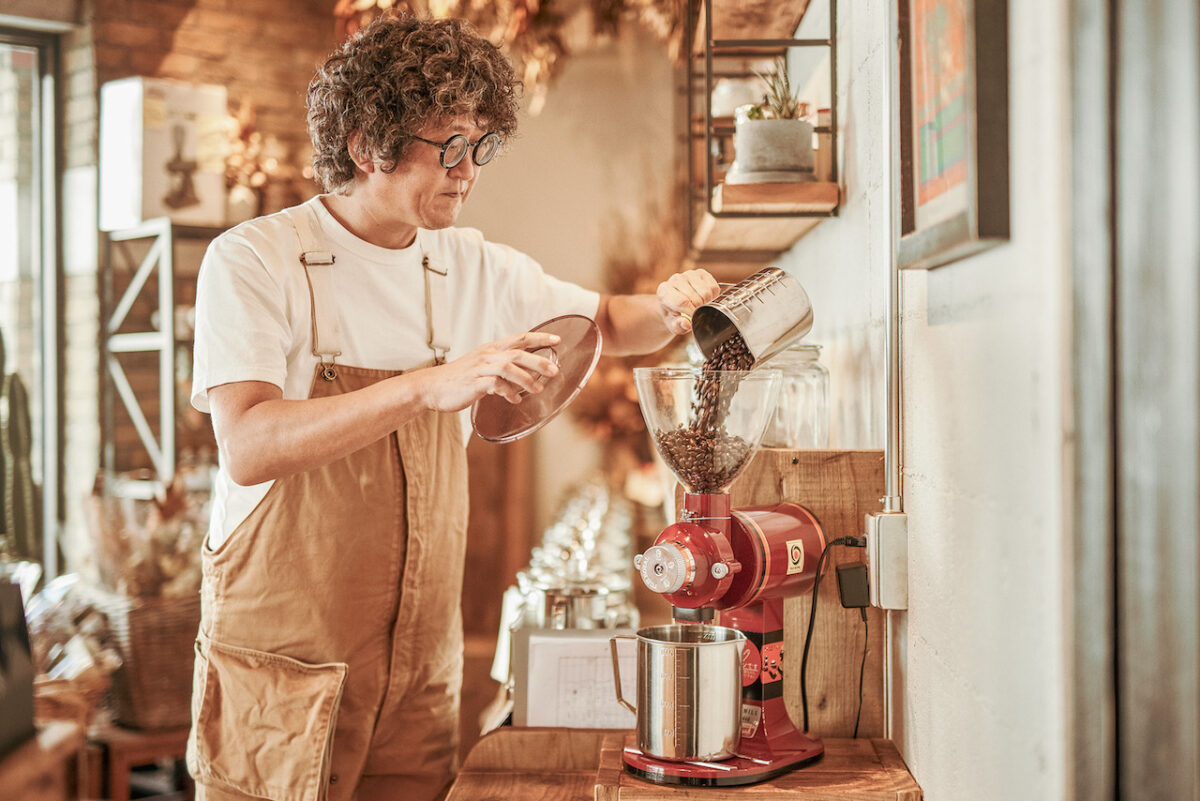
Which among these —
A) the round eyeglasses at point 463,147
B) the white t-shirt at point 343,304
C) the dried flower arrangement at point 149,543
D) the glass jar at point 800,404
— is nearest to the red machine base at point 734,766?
the glass jar at point 800,404

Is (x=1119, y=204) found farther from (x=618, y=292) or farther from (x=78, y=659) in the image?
(x=618, y=292)

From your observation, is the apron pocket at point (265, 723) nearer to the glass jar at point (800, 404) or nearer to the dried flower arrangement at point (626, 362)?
the glass jar at point (800, 404)

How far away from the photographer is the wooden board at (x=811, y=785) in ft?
3.89

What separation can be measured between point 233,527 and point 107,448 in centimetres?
237

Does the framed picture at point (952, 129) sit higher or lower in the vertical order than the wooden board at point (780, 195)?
lower

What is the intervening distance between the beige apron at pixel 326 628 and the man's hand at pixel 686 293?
0.42m

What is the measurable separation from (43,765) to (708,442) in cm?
77

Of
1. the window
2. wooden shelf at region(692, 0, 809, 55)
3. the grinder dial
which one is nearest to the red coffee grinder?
the grinder dial

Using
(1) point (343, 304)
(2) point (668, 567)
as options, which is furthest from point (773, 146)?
(2) point (668, 567)

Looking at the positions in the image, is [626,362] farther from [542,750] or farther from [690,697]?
[690,697]

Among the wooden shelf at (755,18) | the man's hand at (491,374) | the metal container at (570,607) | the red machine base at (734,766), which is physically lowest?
the red machine base at (734,766)

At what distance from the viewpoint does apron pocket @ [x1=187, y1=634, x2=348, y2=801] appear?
4.98 feet

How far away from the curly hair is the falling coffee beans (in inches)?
23.5

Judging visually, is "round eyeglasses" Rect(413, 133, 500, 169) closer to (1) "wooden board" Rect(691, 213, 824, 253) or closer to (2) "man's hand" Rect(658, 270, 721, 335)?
(2) "man's hand" Rect(658, 270, 721, 335)
